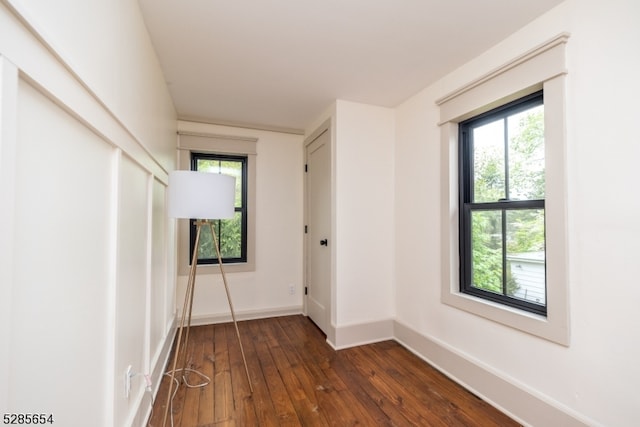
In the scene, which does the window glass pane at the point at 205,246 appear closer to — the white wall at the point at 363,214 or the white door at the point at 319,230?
the white door at the point at 319,230

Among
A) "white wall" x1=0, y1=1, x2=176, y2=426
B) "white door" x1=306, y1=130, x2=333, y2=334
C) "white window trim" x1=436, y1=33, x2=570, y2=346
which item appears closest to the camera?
"white wall" x1=0, y1=1, x2=176, y2=426

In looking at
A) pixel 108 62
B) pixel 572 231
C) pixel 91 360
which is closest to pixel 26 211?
pixel 91 360

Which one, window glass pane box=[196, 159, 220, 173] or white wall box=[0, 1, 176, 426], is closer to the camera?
white wall box=[0, 1, 176, 426]

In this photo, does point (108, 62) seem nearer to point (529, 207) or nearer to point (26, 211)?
point (26, 211)

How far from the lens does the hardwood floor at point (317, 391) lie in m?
1.74

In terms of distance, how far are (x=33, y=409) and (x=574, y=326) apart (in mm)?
2273

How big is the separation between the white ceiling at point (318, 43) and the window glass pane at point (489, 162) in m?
0.57

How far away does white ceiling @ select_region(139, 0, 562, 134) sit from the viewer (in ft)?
5.27

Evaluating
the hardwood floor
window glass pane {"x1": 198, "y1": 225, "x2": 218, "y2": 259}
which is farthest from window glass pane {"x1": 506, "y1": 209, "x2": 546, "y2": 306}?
window glass pane {"x1": 198, "y1": 225, "x2": 218, "y2": 259}

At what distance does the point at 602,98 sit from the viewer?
1406mm

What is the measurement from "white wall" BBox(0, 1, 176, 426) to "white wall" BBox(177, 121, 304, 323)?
1.75m

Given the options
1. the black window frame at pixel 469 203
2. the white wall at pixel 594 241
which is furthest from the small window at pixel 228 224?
the white wall at pixel 594 241

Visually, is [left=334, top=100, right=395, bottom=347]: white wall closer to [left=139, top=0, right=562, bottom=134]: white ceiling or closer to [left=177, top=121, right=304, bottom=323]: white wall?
[left=139, top=0, right=562, bottom=134]: white ceiling

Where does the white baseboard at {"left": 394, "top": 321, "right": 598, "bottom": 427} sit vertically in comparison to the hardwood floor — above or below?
above
